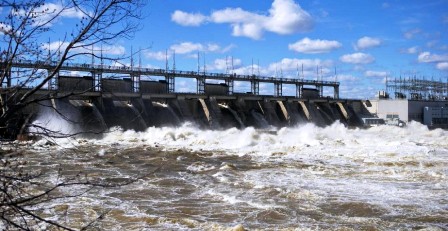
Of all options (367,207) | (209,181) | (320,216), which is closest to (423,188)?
(367,207)

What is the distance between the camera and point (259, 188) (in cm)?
1134

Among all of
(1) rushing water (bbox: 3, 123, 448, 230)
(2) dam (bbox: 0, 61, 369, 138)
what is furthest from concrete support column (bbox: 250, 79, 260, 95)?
(1) rushing water (bbox: 3, 123, 448, 230)

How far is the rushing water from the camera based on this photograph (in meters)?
8.02

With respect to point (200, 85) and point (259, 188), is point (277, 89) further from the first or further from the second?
point (259, 188)

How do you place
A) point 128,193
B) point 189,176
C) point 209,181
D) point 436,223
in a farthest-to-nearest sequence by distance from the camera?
point 189,176 → point 209,181 → point 128,193 → point 436,223

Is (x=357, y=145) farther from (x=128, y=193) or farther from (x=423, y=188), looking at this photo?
(x=128, y=193)

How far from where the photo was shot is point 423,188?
37.8 feet

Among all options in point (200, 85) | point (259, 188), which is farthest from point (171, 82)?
point (259, 188)

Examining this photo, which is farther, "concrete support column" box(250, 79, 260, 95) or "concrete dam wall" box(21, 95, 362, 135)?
"concrete support column" box(250, 79, 260, 95)

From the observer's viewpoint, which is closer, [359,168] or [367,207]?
[367,207]

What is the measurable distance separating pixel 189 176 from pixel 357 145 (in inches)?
526

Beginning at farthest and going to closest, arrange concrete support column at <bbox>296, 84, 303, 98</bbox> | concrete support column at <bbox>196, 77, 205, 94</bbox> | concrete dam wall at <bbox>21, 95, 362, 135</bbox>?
concrete support column at <bbox>296, 84, 303, 98</bbox>, concrete support column at <bbox>196, 77, 205, 94</bbox>, concrete dam wall at <bbox>21, 95, 362, 135</bbox>

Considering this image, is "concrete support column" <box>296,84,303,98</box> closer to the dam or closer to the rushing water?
the dam

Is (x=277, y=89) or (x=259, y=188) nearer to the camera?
(x=259, y=188)
